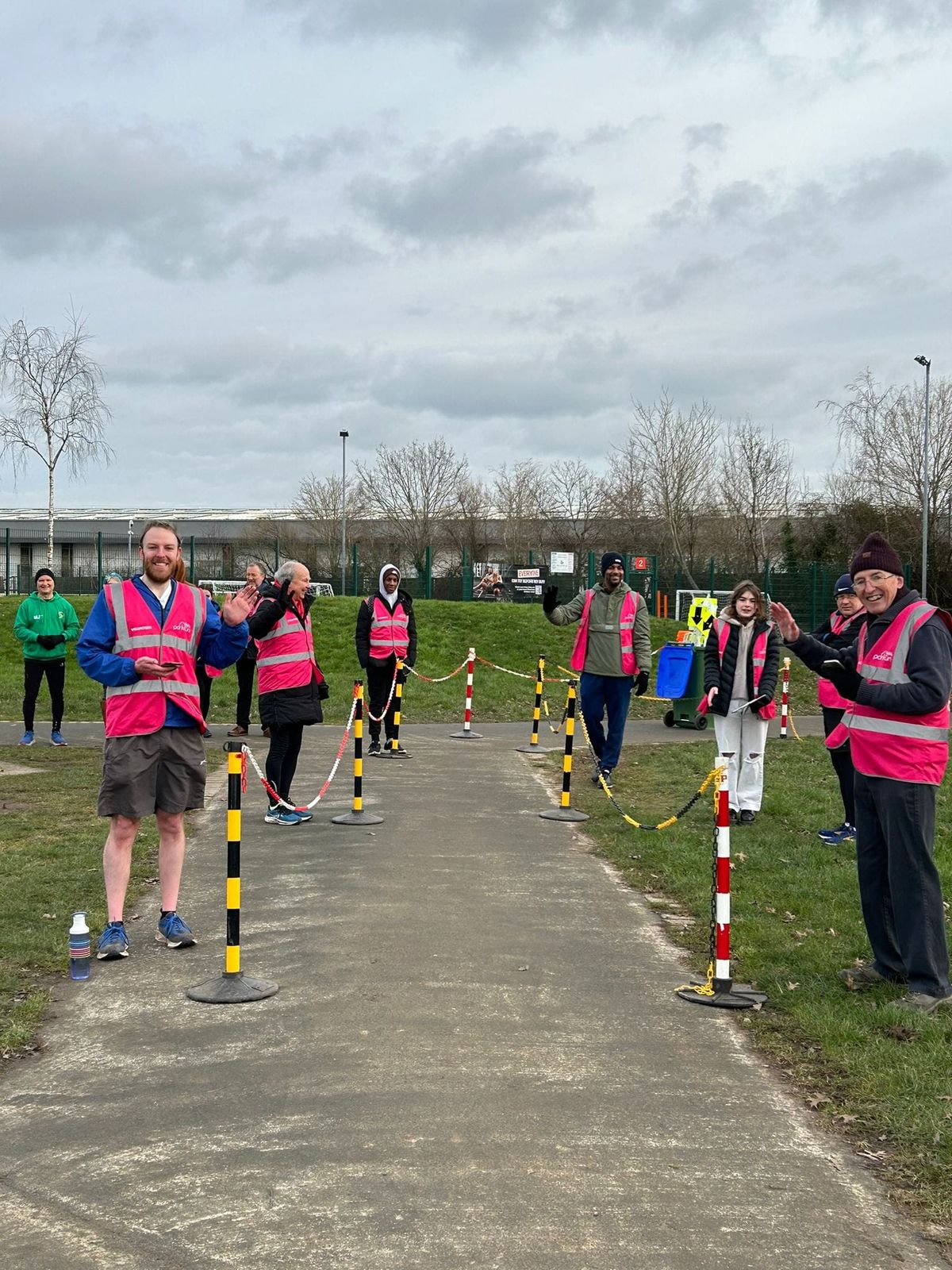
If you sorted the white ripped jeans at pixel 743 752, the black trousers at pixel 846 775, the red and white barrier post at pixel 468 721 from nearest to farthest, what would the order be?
the black trousers at pixel 846 775, the white ripped jeans at pixel 743 752, the red and white barrier post at pixel 468 721

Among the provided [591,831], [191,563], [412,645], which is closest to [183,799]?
[591,831]

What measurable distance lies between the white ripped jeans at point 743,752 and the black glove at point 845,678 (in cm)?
410

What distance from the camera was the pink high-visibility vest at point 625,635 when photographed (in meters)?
12.0

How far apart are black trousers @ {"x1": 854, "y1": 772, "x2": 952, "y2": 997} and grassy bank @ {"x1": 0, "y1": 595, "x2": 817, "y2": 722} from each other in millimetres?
14552

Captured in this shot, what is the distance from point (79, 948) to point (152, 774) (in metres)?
0.92

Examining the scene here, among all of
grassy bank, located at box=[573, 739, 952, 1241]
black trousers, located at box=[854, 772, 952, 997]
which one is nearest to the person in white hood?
grassy bank, located at box=[573, 739, 952, 1241]

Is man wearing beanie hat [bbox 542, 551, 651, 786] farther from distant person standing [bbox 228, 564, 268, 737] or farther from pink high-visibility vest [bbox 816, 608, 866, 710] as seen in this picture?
distant person standing [bbox 228, 564, 268, 737]

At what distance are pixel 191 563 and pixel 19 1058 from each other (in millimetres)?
37501

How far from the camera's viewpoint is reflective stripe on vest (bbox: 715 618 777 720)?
34.9 feet

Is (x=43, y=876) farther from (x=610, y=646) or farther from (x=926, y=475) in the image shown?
(x=926, y=475)

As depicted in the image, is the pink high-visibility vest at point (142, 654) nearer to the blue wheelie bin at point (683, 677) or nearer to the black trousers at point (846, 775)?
the black trousers at point (846, 775)

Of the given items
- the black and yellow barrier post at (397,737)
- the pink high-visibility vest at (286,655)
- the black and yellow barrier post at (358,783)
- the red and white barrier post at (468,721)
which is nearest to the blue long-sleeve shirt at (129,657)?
the pink high-visibility vest at (286,655)

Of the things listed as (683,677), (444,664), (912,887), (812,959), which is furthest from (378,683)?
(444,664)

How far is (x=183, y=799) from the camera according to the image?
6750 millimetres
